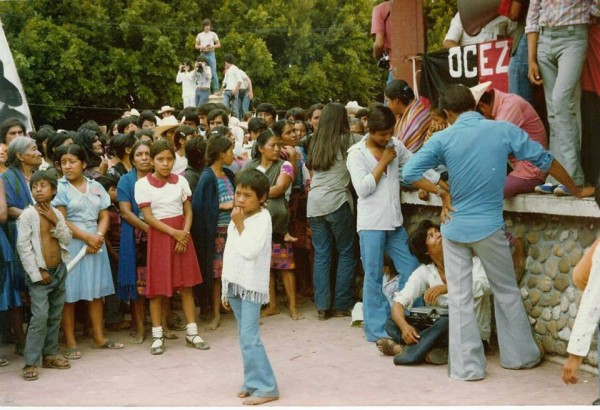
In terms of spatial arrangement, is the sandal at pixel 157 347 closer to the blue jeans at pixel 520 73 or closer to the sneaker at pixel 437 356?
the sneaker at pixel 437 356

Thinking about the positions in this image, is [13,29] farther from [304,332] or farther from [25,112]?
[304,332]

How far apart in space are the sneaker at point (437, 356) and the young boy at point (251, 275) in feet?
4.02

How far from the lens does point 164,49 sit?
60.7 ft

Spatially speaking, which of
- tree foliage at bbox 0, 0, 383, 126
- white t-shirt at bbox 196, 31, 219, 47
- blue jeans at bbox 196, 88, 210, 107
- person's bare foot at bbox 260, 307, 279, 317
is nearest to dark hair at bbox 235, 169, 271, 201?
person's bare foot at bbox 260, 307, 279, 317

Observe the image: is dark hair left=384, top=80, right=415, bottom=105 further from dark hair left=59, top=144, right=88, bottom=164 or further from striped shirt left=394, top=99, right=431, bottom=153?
dark hair left=59, top=144, right=88, bottom=164

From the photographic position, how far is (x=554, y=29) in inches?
237

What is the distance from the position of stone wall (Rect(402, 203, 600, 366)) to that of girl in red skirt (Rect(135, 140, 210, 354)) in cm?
254

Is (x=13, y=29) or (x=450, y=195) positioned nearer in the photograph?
(x=450, y=195)

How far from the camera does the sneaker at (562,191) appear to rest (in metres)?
5.80

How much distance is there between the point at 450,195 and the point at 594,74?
162 cm

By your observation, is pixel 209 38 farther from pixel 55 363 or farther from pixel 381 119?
pixel 55 363

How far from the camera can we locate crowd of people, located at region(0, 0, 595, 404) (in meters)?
5.52

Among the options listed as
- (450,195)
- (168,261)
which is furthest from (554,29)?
(168,261)

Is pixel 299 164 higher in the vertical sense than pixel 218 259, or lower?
higher
